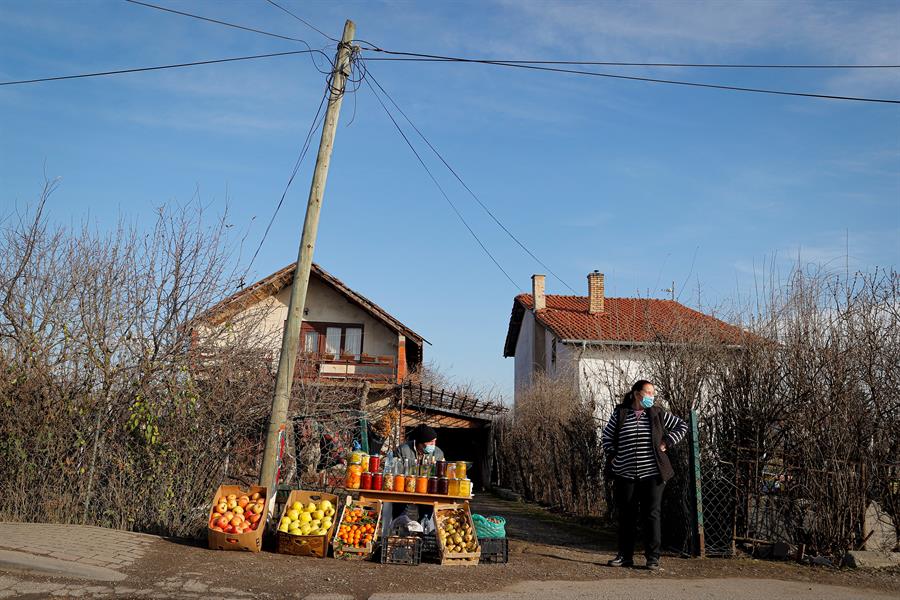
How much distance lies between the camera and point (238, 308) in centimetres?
1088

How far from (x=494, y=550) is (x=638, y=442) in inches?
80.3

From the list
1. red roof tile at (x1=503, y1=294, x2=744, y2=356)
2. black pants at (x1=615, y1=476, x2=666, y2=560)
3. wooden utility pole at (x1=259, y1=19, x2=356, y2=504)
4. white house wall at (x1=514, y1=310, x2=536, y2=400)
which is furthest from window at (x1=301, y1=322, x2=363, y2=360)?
black pants at (x1=615, y1=476, x2=666, y2=560)

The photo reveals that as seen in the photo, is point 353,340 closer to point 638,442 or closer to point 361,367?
point 361,367

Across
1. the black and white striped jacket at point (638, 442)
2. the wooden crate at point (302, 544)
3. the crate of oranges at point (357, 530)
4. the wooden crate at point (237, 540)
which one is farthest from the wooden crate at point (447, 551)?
the wooden crate at point (237, 540)

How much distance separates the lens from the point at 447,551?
324 inches

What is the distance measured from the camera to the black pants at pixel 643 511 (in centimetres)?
834

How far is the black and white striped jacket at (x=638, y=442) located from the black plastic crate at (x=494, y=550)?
61.2 inches

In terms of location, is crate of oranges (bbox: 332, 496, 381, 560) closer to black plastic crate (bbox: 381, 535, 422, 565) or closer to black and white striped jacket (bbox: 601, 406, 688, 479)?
black plastic crate (bbox: 381, 535, 422, 565)

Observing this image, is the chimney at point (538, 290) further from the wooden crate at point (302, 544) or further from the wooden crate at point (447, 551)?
the wooden crate at point (302, 544)

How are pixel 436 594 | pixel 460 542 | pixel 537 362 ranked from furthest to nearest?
pixel 537 362
pixel 460 542
pixel 436 594

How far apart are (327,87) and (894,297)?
24.8 ft

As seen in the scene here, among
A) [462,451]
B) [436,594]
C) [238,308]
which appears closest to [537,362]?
[462,451]

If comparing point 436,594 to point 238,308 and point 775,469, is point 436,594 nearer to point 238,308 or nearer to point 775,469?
point 775,469

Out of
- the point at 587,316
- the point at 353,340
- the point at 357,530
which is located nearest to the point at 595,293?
the point at 587,316
